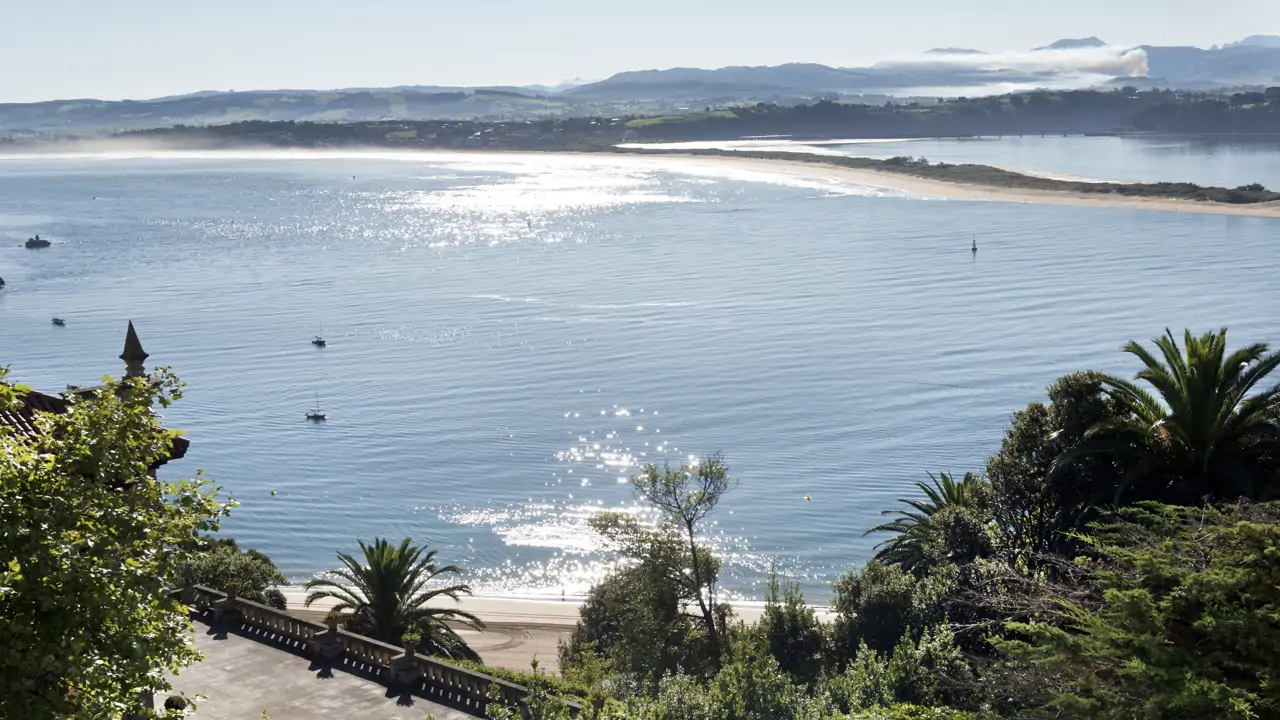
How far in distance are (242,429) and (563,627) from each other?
31.7 meters

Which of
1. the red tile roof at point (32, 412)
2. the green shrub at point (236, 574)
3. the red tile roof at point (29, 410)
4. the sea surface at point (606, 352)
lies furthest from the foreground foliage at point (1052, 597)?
the sea surface at point (606, 352)

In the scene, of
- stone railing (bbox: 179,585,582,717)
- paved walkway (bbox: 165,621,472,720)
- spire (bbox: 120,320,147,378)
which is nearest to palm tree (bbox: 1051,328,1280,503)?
stone railing (bbox: 179,585,582,717)

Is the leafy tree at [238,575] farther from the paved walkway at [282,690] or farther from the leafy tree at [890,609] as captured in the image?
the leafy tree at [890,609]

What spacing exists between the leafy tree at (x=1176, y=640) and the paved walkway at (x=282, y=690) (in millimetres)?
12530

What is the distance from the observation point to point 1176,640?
15148mm

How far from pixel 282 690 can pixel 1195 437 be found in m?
18.7

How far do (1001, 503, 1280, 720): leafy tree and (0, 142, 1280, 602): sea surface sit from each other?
26903 millimetres

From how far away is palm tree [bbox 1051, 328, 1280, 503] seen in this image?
2366cm

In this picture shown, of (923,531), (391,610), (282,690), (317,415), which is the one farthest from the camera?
(317,415)

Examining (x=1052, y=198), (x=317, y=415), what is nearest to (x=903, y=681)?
(x=317, y=415)

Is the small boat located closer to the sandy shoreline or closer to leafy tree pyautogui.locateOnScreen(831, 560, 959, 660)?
leafy tree pyautogui.locateOnScreen(831, 560, 959, 660)

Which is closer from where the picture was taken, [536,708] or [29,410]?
[536,708]

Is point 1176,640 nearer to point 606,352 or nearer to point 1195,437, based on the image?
point 1195,437

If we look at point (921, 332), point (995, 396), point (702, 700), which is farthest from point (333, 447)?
point (702, 700)
